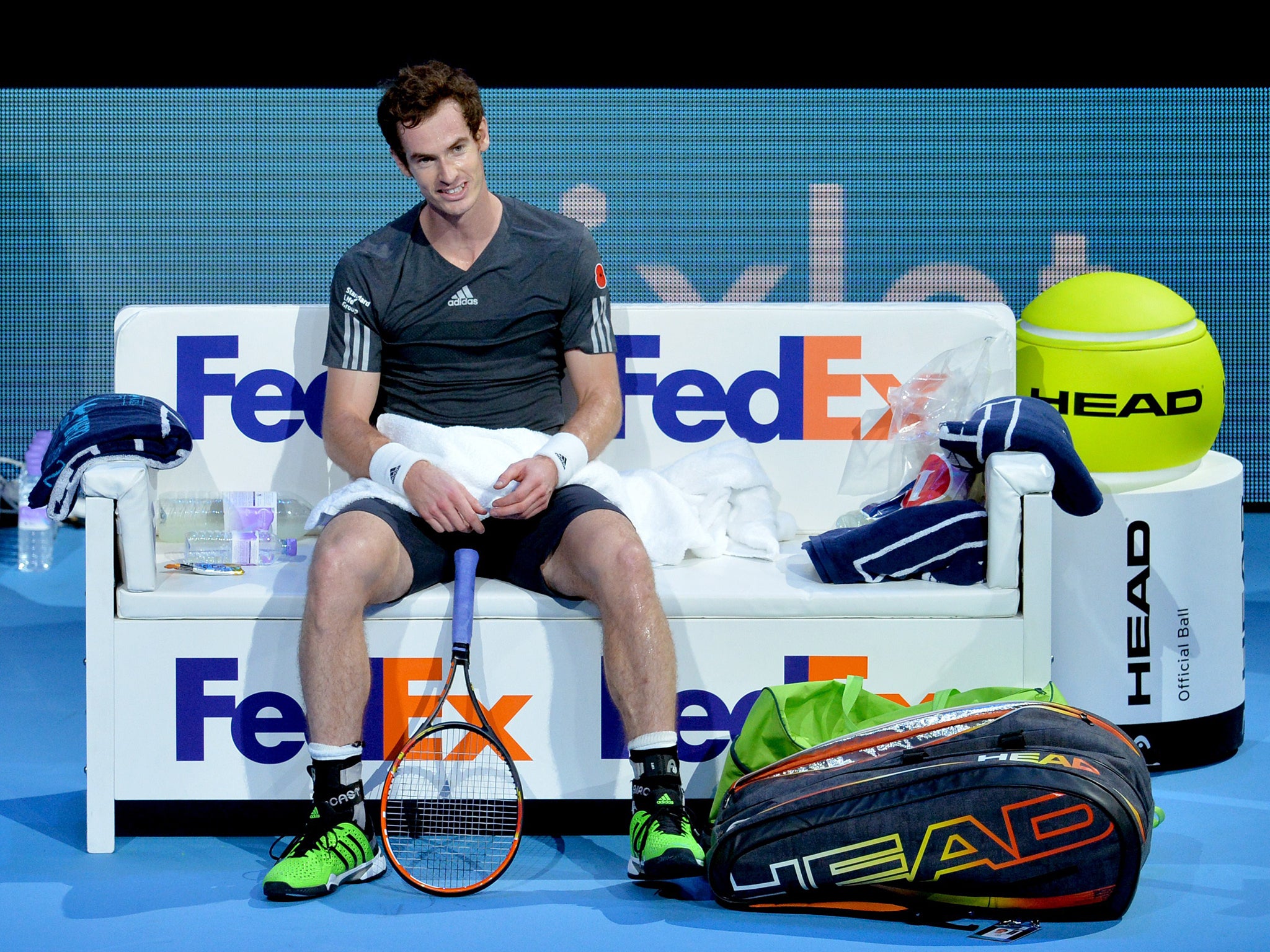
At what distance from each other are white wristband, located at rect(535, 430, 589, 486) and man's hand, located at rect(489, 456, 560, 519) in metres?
0.04

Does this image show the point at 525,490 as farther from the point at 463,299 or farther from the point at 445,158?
the point at 445,158

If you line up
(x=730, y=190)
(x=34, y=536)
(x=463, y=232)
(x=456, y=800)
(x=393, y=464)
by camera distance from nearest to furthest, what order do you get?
1. (x=456, y=800)
2. (x=393, y=464)
3. (x=463, y=232)
4. (x=34, y=536)
5. (x=730, y=190)

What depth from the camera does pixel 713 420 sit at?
3.46 meters

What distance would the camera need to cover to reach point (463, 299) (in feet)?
10.3

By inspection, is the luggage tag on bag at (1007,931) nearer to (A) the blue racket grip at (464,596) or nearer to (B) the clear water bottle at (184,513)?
(A) the blue racket grip at (464,596)

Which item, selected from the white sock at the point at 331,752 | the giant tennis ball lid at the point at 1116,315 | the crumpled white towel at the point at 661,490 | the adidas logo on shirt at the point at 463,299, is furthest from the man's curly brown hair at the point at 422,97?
the giant tennis ball lid at the point at 1116,315

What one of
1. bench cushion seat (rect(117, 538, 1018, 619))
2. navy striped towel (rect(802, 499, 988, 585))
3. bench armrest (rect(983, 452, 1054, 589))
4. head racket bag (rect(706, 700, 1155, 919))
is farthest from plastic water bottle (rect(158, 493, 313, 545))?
bench armrest (rect(983, 452, 1054, 589))

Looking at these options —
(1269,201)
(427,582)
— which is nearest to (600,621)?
(427,582)

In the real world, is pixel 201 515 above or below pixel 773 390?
below

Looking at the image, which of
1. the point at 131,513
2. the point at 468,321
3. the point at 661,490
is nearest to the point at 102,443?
the point at 131,513

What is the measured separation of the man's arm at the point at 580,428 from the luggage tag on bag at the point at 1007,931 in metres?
1.08

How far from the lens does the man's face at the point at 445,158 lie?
3059 mm

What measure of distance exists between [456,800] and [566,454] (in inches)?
26.4

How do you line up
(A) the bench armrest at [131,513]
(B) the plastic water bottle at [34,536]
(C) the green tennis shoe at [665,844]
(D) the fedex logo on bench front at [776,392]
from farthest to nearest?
(B) the plastic water bottle at [34,536]
(D) the fedex logo on bench front at [776,392]
(A) the bench armrest at [131,513]
(C) the green tennis shoe at [665,844]
